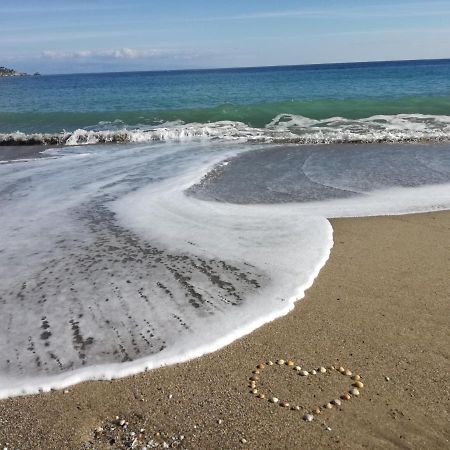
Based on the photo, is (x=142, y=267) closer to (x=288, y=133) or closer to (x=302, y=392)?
(x=302, y=392)

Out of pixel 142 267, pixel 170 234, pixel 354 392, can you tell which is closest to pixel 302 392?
pixel 354 392

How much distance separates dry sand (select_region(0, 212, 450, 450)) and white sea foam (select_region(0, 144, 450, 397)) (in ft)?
0.78

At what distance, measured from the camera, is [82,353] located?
420 cm

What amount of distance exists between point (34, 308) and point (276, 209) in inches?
171

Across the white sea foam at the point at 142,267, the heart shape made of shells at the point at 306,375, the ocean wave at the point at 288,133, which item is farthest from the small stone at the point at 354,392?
the ocean wave at the point at 288,133

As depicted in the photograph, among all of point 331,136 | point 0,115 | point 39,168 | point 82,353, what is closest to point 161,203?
point 82,353

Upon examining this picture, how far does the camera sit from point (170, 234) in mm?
6988

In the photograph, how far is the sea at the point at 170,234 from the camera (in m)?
4.38

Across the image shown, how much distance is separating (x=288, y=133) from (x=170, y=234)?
11.7 metres

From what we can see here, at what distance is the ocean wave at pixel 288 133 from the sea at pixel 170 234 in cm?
23

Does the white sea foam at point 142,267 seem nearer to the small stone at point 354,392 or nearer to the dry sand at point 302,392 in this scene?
the dry sand at point 302,392

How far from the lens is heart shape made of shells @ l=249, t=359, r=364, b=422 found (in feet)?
11.5

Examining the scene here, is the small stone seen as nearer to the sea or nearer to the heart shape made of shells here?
the heart shape made of shells

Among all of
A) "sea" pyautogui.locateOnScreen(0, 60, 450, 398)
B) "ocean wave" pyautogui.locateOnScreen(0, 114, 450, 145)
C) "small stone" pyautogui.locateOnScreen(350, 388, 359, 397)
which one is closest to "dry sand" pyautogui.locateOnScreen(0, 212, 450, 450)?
"small stone" pyautogui.locateOnScreen(350, 388, 359, 397)
